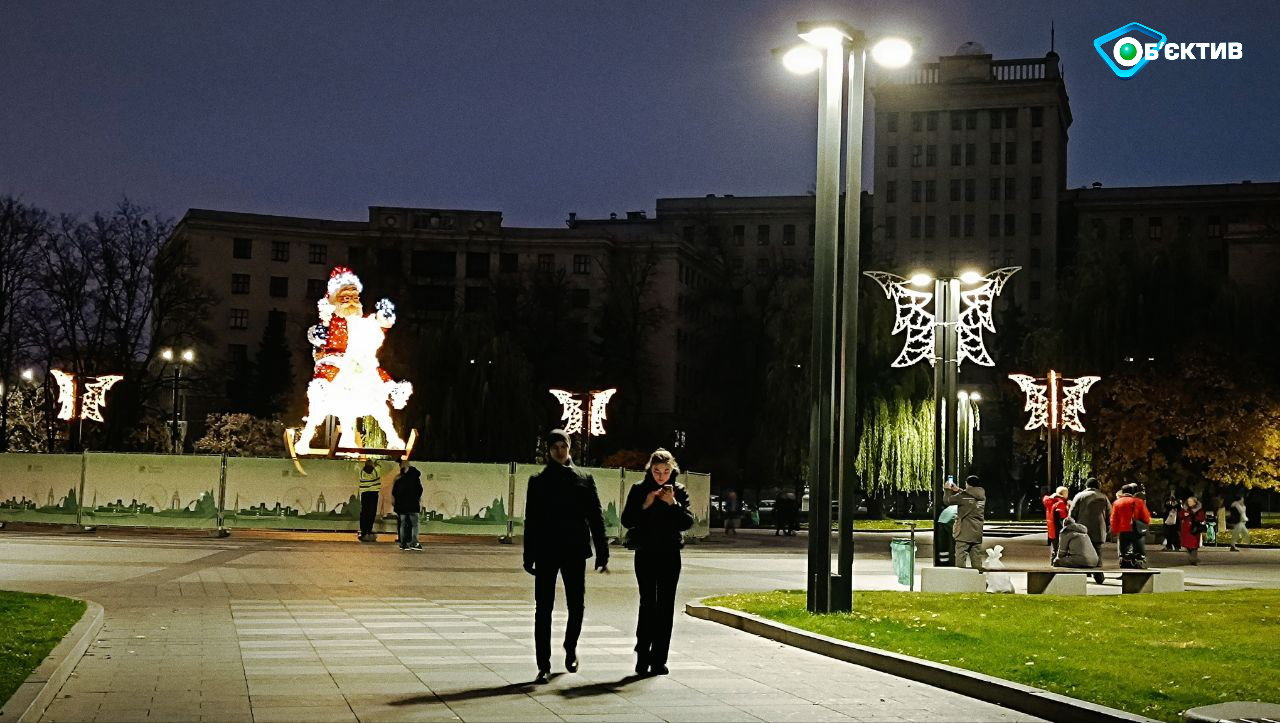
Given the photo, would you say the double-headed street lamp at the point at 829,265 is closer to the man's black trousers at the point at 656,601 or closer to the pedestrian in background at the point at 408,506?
the man's black trousers at the point at 656,601

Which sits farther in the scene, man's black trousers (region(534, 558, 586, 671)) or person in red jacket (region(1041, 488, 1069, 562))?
person in red jacket (region(1041, 488, 1069, 562))

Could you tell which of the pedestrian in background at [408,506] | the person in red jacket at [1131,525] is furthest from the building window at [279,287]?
the person in red jacket at [1131,525]

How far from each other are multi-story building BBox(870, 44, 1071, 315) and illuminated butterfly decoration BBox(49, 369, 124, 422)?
82777 millimetres

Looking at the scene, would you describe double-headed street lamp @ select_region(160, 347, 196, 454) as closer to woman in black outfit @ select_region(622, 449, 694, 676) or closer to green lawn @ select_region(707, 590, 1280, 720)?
green lawn @ select_region(707, 590, 1280, 720)

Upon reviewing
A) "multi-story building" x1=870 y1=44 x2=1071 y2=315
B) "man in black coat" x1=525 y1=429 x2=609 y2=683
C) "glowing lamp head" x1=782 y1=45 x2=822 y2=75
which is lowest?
"man in black coat" x1=525 y1=429 x2=609 y2=683

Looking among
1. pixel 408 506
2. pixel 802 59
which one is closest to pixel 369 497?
pixel 408 506

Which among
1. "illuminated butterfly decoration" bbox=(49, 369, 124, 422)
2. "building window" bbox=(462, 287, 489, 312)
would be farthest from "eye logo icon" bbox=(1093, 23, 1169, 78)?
"building window" bbox=(462, 287, 489, 312)

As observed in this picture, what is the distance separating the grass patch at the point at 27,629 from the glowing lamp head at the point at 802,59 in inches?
365

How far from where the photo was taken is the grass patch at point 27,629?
10734 millimetres

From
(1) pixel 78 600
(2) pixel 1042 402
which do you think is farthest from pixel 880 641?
(2) pixel 1042 402

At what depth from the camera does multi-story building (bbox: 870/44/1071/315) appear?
418ft

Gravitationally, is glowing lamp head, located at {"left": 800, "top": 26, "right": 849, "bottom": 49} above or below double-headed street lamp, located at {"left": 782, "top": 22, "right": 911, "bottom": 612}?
above

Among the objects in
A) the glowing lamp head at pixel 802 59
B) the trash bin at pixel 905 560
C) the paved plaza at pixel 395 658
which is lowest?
the paved plaza at pixel 395 658

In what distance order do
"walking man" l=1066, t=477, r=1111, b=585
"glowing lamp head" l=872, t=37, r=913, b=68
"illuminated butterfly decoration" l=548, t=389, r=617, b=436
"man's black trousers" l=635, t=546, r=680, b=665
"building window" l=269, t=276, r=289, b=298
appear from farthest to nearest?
1. "building window" l=269, t=276, r=289, b=298
2. "illuminated butterfly decoration" l=548, t=389, r=617, b=436
3. "walking man" l=1066, t=477, r=1111, b=585
4. "glowing lamp head" l=872, t=37, r=913, b=68
5. "man's black trousers" l=635, t=546, r=680, b=665
